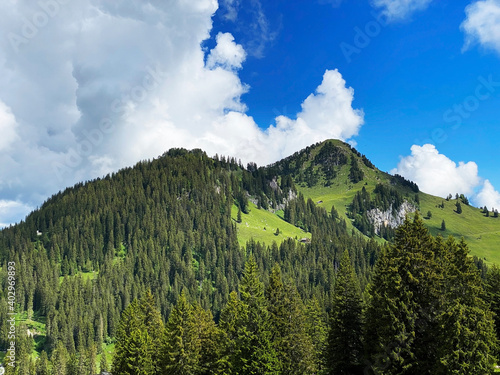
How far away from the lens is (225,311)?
165ft

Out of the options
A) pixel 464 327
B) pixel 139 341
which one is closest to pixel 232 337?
pixel 139 341

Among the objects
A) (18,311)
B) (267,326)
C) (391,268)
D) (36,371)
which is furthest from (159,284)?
(391,268)

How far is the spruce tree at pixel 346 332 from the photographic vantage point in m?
41.7

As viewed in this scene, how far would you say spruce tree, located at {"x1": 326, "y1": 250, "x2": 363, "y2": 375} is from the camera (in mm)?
41719

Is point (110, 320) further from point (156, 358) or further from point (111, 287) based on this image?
point (156, 358)

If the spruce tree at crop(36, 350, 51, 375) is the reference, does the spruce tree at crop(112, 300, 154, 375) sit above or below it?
above

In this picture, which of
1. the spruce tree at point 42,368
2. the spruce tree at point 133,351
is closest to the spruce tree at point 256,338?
the spruce tree at point 133,351

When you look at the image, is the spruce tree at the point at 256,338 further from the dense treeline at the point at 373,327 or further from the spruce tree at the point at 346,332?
the spruce tree at the point at 346,332

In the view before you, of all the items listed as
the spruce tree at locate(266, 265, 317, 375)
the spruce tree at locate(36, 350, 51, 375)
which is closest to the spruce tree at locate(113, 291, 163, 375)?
the spruce tree at locate(266, 265, 317, 375)

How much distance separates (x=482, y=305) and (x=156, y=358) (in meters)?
45.8

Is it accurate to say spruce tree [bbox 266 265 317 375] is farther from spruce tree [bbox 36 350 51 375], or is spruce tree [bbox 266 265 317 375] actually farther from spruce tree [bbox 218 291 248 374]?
spruce tree [bbox 36 350 51 375]

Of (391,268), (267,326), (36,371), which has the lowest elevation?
(36,371)

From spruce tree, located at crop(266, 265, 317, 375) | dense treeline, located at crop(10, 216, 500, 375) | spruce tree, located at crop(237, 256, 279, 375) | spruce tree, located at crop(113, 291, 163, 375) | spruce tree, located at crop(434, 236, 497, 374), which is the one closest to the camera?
spruce tree, located at crop(434, 236, 497, 374)

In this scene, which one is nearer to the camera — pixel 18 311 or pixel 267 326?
pixel 267 326
